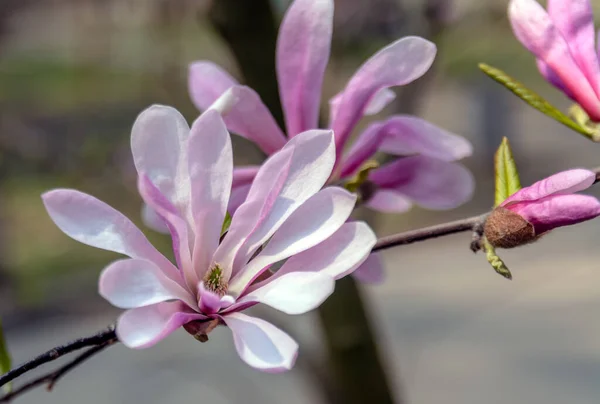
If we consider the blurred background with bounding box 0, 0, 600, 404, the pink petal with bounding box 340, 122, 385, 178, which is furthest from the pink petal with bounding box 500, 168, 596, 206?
the blurred background with bounding box 0, 0, 600, 404

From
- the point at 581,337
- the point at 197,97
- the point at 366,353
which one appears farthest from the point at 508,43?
the point at 197,97

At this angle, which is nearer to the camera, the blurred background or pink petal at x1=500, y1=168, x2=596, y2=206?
pink petal at x1=500, y1=168, x2=596, y2=206

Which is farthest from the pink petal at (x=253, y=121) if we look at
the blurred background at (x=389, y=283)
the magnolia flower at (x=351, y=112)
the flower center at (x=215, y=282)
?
the blurred background at (x=389, y=283)

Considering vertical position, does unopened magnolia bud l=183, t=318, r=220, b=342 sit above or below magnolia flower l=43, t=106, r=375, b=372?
below

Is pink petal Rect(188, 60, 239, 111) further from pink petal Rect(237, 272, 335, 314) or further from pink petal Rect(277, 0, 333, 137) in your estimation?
pink petal Rect(237, 272, 335, 314)

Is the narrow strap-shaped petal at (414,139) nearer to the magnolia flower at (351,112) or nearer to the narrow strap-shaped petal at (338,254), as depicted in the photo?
the magnolia flower at (351,112)

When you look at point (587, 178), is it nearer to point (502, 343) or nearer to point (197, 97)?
point (197, 97)
